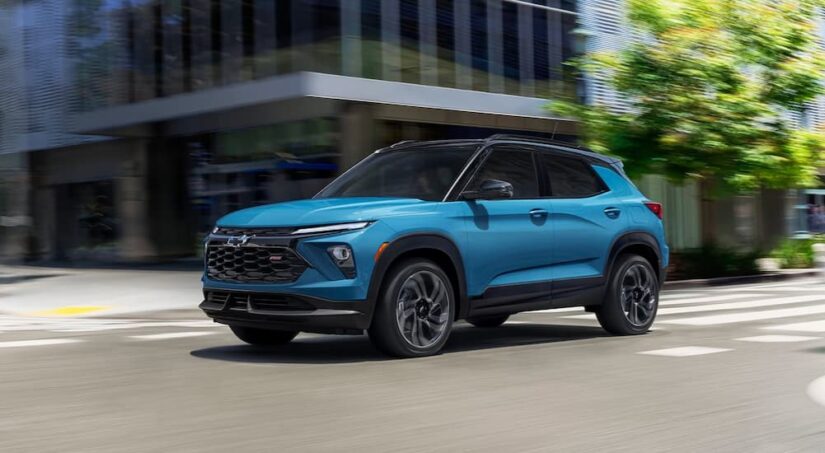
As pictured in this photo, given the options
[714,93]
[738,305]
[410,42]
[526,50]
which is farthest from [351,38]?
[738,305]

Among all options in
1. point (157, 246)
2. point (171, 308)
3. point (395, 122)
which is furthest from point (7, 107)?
point (171, 308)

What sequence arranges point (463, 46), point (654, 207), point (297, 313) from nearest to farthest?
point (297, 313) < point (654, 207) < point (463, 46)

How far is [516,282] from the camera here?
857 centimetres

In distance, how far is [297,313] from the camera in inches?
294

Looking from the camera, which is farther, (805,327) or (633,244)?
(805,327)

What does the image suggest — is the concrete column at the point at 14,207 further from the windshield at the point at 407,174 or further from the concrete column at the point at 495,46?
the windshield at the point at 407,174

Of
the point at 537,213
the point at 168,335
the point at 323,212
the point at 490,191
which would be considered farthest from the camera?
the point at 168,335

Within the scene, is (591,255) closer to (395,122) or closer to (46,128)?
(395,122)

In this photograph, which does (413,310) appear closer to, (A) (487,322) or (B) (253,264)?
(B) (253,264)

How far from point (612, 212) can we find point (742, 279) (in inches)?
488

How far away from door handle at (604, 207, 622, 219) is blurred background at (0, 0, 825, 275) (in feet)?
37.1

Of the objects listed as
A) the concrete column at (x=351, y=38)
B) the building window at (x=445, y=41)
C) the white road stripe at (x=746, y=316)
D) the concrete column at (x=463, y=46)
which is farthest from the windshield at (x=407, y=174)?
the concrete column at (x=463, y=46)

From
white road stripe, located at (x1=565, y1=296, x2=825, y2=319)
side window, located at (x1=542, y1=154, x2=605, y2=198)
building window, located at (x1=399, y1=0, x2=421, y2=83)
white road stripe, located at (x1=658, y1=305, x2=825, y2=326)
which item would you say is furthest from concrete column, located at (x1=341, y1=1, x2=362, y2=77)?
side window, located at (x1=542, y1=154, x2=605, y2=198)

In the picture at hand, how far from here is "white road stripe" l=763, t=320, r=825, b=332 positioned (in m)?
10.5
